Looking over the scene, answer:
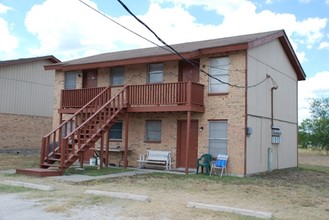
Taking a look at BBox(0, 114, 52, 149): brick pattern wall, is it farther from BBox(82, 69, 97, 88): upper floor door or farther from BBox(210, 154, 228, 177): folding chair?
BBox(210, 154, 228, 177): folding chair

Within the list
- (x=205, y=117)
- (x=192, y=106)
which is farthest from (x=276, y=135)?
(x=192, y=106)

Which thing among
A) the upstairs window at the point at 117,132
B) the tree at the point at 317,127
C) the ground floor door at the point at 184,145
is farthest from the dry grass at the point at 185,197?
the tree at the point at 317,127

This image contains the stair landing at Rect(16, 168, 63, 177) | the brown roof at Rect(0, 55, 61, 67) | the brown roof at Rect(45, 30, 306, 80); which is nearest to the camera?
the stair landing at Rect(16, 168, 63, 177)

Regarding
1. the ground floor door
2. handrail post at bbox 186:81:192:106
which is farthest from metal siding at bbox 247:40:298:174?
handrail post at bbox 186:81:192:106

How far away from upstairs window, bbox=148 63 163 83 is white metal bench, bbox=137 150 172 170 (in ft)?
11.2

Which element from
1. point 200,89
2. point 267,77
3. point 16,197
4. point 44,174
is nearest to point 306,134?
point 267,77

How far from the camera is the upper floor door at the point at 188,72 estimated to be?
17531mm

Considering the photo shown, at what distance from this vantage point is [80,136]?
15.8 m

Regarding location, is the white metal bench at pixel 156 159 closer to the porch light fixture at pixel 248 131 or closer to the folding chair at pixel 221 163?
the folding chair at pixel 221 163

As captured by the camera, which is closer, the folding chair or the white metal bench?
the folding chair

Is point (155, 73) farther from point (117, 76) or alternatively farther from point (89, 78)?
point (89, 78)

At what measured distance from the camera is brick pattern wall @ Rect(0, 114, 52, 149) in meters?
27.1

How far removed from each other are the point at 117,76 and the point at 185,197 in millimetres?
11110

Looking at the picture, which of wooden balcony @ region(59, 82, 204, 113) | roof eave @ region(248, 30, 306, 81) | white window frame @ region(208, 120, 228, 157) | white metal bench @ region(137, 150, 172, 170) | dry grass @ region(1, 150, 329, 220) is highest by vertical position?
roof eave @ region(248, 30, 306, 81)
